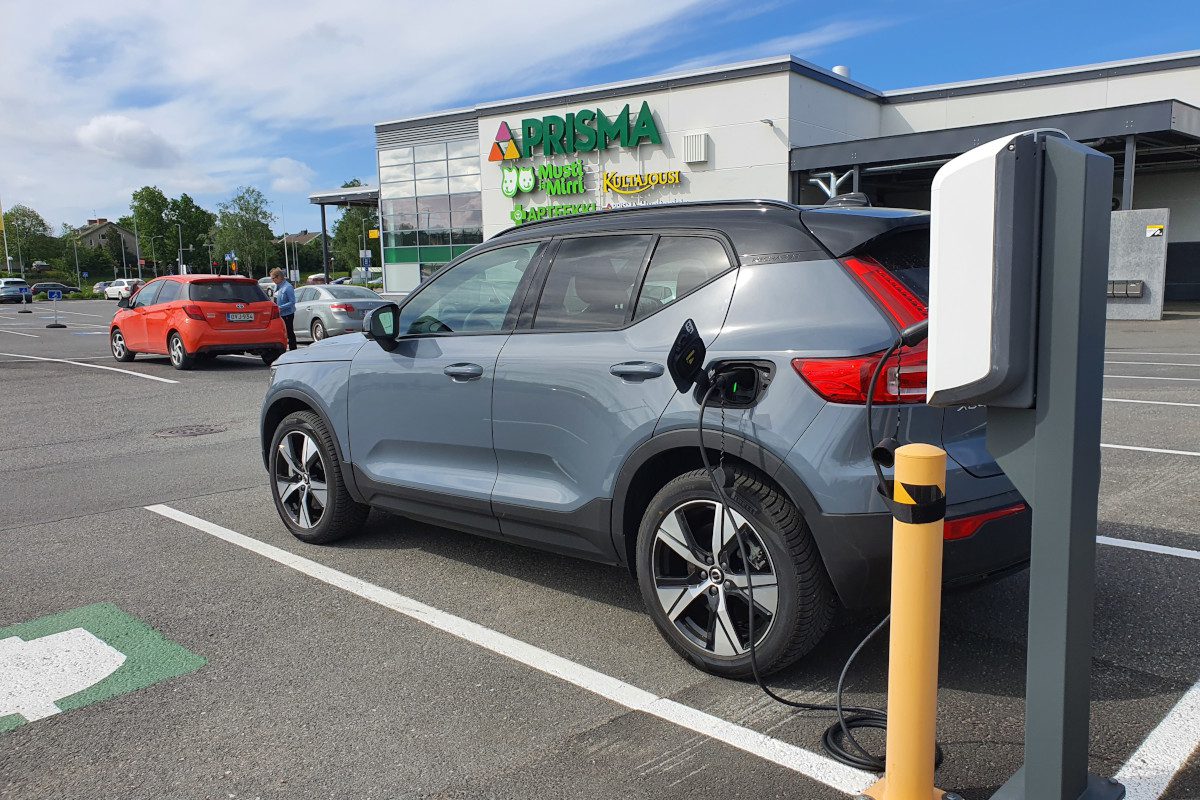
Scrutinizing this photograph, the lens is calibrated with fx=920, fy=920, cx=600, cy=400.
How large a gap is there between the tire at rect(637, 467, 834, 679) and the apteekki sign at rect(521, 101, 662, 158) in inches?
1075

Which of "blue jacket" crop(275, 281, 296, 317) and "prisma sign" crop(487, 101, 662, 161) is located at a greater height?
"prisma sign" crop(487, 101, 662, 161)

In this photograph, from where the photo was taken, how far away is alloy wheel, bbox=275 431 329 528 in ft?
16.7

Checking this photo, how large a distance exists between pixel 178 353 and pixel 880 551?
48.6 feet

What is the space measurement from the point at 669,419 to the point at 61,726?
91.9 inches

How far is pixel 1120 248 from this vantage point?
2183 cm

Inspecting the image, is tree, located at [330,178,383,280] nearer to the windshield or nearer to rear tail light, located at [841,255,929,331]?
the windshield

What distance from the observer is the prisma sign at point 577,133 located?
29438 mm

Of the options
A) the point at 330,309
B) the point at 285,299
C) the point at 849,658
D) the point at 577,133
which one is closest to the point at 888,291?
the point at 849,658

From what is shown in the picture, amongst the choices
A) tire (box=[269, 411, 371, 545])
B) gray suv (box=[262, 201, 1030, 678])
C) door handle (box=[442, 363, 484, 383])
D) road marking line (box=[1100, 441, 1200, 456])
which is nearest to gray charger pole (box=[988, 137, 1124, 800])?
gray suv (box=[262, 201, 1030, 678])

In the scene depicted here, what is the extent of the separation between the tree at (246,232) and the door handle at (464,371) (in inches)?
4055

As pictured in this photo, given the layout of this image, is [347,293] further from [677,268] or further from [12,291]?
[12,291]

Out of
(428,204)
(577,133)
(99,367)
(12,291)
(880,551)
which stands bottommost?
(99,367)

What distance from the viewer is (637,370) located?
137 inches

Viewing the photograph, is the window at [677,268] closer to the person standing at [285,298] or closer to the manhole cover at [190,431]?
the manhole cover at [190,431]
